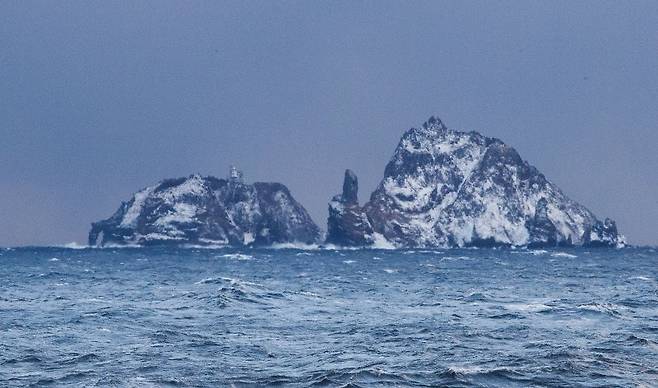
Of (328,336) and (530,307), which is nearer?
(328,336)

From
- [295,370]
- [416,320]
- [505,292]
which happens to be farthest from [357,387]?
[505,292]

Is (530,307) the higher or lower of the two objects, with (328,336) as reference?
higher

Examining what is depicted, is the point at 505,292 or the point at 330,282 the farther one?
the point at 330,282

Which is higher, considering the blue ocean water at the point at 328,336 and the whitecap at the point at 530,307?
the whitecap at the point at 530,307

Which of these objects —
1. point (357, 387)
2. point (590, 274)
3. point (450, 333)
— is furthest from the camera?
point (590, 274)

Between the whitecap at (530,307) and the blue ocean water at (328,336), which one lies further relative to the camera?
the whitecap at (530,307)

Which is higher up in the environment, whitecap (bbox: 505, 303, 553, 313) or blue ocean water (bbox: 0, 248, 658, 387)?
whitecap (bbox: 505, 303, 553, 313)

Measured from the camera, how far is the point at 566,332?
48.3 meters

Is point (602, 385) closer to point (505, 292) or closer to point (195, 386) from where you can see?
point (195, 386)

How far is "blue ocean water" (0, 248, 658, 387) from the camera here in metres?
35.4

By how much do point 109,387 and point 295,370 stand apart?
6.99 m

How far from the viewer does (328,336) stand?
156 ft

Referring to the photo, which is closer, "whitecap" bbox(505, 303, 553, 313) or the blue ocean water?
the blue ocean water

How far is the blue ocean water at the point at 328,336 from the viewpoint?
35.4 metres
